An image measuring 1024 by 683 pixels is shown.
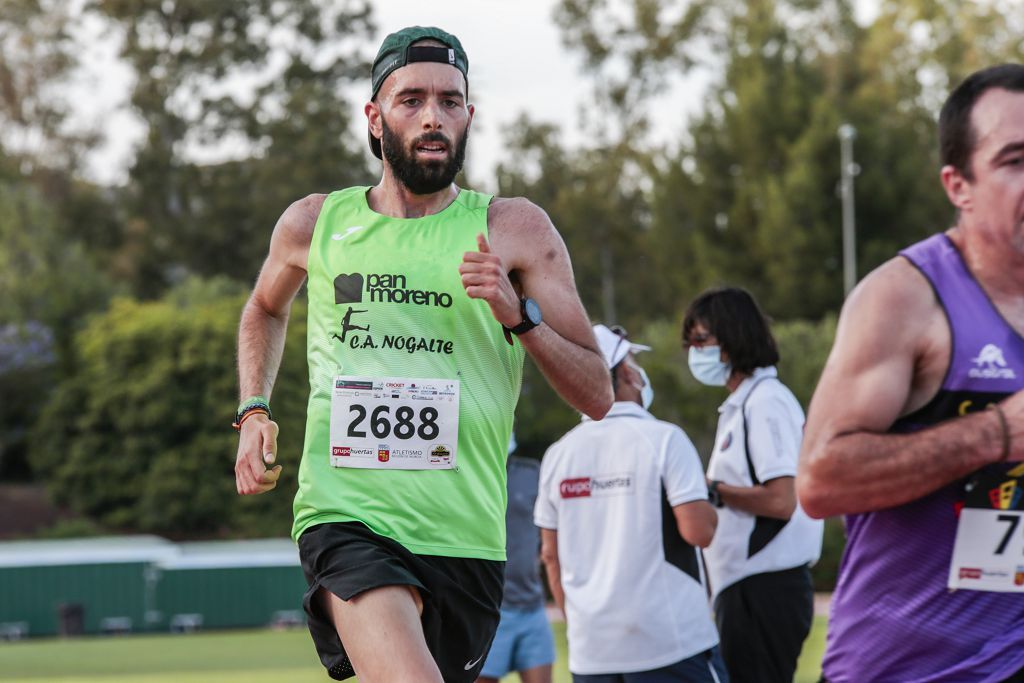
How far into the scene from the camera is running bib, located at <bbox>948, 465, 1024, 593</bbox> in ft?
11.2

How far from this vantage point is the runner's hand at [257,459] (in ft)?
15.3

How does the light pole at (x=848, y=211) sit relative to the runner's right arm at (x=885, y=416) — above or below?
above

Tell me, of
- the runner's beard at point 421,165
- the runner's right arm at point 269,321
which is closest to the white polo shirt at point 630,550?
the runner's right arm at point 269,321

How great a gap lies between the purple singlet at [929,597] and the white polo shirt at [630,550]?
285cm

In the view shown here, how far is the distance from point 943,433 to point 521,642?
576 cm

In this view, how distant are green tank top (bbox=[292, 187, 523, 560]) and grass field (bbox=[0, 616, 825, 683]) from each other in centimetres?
947

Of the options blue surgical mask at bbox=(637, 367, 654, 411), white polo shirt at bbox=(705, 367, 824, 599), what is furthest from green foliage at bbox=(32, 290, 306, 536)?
white polo shirt at bbox=(705, 367, 824, 599)

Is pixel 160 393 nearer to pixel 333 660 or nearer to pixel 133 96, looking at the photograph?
pixel 133 96

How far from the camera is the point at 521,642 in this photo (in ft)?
28.6

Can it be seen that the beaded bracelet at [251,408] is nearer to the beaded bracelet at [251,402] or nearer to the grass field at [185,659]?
the beaded bracelet at [251,402]

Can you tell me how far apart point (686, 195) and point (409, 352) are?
45.7 metres

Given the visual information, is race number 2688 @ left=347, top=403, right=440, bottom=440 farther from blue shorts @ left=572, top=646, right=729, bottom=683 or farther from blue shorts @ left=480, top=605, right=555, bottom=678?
blue shorts @ left=480, top=605, right=555, bottom=678

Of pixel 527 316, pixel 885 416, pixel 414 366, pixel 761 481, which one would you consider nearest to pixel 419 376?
pixel 414 366

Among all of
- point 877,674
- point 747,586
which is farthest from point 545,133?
point 877,674
